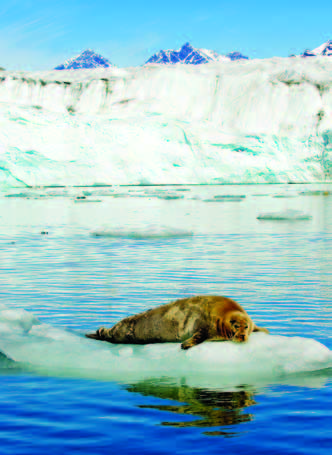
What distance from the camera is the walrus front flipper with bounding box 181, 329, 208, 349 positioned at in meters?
4.78

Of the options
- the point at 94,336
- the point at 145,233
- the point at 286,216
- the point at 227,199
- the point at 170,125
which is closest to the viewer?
the point at 94,336

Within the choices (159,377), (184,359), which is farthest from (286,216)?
(159,377)

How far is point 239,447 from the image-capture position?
11.3ft

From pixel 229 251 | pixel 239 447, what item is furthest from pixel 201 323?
pixel 229 251

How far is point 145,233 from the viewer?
55.0 feet

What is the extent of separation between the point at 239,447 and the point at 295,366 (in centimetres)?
139

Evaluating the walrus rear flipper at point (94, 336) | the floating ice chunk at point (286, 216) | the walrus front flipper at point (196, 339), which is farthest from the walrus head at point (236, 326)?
the floating ice chunk at point (286, 216)

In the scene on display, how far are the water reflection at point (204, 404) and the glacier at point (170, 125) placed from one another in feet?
131

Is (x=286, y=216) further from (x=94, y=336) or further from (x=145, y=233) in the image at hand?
(x=94, y=336)

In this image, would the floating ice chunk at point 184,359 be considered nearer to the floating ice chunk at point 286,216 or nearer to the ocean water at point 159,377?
the ocean water at point 159,377

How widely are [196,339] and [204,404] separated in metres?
0.80

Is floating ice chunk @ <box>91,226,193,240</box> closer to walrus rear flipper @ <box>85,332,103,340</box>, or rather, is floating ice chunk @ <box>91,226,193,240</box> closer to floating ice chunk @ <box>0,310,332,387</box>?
walrus rear flipper @ <box>85,332,103,340</box>

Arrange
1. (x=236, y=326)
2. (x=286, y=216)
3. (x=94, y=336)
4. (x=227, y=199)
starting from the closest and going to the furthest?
(x=236, y=326)
(x=94, y=336)
(x=286, y=216)
(x=227, y=199)

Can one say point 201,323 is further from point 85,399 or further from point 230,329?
point 85,399
